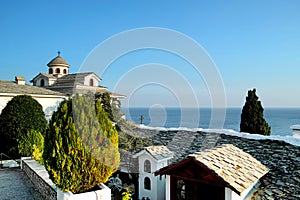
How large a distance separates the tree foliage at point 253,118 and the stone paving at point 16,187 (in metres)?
10.9

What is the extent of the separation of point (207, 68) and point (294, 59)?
5.76 meters

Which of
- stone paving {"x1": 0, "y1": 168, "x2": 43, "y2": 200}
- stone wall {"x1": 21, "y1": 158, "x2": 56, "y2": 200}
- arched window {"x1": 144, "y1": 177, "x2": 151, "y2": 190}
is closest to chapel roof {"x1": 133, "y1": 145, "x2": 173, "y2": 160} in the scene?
arched window {"x1": 144, "y1": 177, "x2": 151, "y2": 190}

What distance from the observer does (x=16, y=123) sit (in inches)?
456

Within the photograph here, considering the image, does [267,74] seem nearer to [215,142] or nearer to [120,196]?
[215,142]

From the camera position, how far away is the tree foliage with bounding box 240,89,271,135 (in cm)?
1355

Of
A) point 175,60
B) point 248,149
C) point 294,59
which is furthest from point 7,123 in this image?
point 294,59

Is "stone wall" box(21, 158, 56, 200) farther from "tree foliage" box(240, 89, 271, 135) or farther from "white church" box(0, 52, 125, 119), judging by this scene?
"tree foliage" box(240, 89, 271, 135)

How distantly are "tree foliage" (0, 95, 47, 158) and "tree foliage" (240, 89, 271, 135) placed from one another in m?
10.9

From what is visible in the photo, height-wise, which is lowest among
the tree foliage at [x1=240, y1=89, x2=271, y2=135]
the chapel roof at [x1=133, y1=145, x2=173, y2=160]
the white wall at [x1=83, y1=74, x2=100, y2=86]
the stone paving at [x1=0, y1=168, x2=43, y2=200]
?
the stone paving at [x1=0, y1=168, x2=43, y2=200]

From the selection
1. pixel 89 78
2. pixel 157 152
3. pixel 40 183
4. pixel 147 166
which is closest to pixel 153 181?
pixel 147 166

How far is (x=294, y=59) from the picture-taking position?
11.7 m

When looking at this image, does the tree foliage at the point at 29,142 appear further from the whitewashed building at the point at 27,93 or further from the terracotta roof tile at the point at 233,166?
the whitewashed building at the point at 27,93

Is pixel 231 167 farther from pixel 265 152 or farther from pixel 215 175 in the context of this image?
pixel 265 152

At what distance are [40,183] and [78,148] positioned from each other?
321 centimetres
